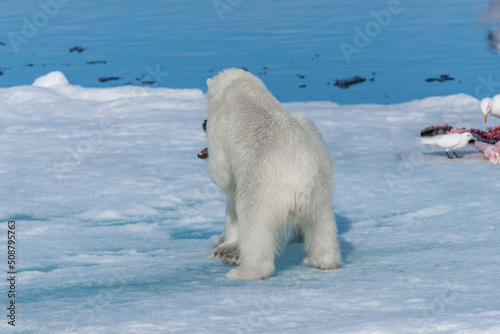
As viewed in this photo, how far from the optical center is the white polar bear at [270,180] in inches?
138

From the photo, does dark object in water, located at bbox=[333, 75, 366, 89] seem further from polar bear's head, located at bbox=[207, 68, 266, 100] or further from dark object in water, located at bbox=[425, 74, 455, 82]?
polar bear's head, located at bbox=[207, 68, 266, 100]

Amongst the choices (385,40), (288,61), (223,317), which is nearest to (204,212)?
(223,317)

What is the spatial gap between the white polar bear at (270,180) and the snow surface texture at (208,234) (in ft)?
0.44

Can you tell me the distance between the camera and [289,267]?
3887 millimetres

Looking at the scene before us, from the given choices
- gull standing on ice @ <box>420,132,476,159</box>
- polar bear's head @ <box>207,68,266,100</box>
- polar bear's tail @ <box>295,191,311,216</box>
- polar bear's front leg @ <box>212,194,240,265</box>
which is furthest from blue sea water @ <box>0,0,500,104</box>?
polar bear's tail @ <box>295,191,311,216</box>

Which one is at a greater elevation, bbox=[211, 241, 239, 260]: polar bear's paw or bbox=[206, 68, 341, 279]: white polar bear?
bbox=[206, 68, 341, 279]: white polar bear

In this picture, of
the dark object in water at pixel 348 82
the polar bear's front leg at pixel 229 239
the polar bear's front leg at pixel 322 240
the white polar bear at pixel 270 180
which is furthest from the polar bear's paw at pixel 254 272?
the dark object in water at pixel 348 82

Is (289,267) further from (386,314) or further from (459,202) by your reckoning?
(459,202)

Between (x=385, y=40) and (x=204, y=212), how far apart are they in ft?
46.7

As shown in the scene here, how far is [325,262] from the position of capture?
3.73 metres

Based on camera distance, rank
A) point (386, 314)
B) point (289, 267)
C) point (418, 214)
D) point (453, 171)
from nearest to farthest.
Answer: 1. point (386, 314)
2. point (289, 267)
3. point (418, 214)
4. point (453, 171)

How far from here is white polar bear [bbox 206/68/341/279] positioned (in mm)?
3516

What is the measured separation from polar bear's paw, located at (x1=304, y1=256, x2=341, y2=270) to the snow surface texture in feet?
0.15

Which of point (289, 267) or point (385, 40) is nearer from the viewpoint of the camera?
point (289, 267)
